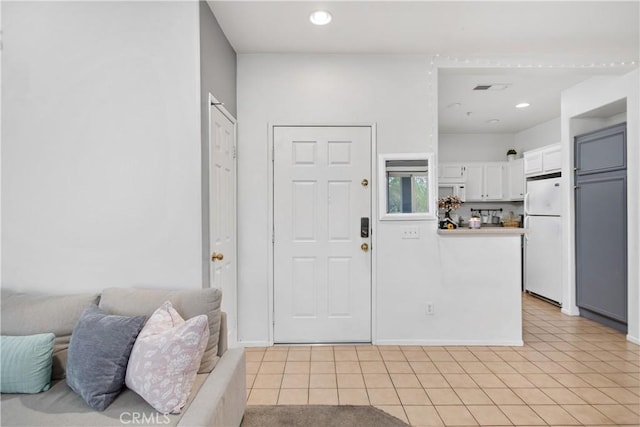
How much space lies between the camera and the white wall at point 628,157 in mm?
3195

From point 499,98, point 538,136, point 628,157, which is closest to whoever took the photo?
point 628,157

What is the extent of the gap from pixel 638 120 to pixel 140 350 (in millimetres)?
4370

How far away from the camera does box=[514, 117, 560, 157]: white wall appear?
514 cm

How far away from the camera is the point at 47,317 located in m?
1.70

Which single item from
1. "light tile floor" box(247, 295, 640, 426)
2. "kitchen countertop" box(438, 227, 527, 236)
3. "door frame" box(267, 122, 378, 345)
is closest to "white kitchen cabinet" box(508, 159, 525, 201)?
"light tile floor" box(247, 295, 640, 426)

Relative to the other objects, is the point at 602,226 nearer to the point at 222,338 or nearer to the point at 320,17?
the point at 320,17

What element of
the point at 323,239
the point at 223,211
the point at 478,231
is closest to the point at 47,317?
the point at 223,211

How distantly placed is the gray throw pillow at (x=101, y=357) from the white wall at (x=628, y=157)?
13.6 feet

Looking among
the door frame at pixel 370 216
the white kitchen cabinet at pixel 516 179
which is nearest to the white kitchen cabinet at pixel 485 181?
the white kitchen cabinet at pixel 516 179

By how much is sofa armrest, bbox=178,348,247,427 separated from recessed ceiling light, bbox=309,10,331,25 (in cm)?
230

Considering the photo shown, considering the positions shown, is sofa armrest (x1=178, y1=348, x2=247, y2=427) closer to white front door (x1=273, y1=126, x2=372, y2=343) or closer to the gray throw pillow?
the gray throw pillow

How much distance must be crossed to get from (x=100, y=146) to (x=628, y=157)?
4.49m

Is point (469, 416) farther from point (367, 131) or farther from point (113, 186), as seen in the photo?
point (113, 186)

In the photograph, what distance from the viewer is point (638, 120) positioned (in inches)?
125
